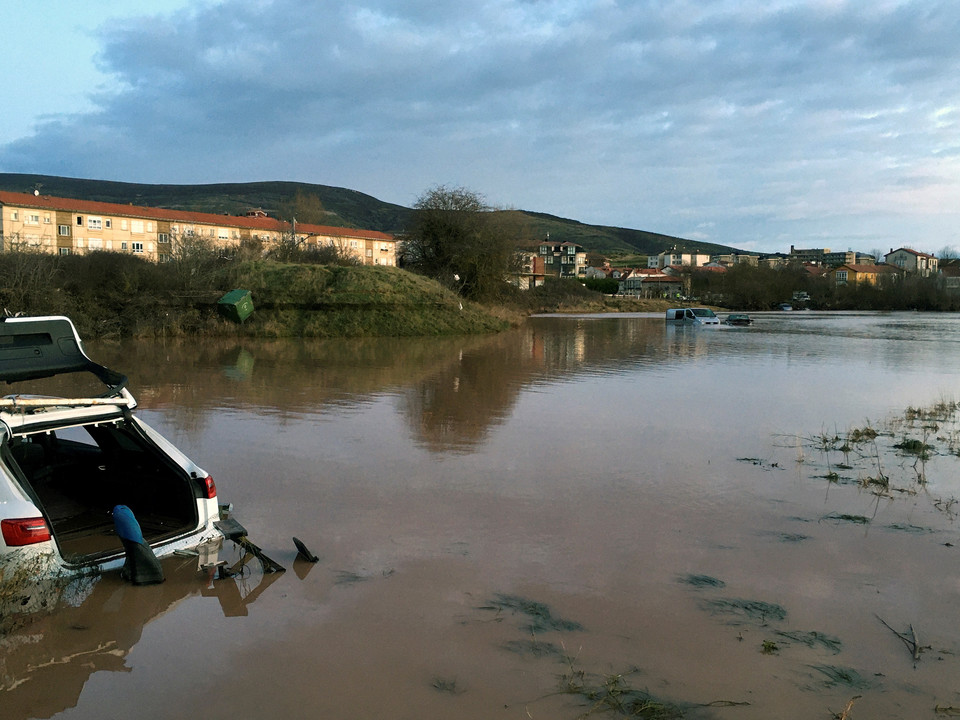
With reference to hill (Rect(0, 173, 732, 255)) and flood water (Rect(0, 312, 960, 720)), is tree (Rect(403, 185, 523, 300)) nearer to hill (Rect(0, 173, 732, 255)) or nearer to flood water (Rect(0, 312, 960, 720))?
flood water (Rect(0, 312, 960, 720))

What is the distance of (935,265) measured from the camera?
16500 cm

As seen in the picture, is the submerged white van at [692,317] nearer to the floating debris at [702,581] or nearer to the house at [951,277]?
the floating debris at [702,581]

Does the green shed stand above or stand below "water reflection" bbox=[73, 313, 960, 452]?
above

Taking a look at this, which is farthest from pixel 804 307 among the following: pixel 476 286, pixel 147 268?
pixel 147 268

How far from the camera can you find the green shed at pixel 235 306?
3128cm

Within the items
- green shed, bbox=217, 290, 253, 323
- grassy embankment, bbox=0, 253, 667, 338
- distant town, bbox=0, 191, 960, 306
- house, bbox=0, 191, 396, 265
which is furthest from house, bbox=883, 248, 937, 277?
green shed, bbox=217, 290, 253, 323

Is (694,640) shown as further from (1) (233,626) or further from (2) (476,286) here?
(2) (476,286)

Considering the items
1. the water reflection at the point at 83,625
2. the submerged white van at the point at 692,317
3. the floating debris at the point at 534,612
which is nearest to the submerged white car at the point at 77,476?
the water reflection at the point at 83,625

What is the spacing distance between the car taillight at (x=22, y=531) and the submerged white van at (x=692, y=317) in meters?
47.1

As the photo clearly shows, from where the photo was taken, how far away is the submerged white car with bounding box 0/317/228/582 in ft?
17.3

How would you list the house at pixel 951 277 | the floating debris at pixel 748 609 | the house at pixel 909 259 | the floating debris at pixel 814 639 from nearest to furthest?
1. the floating debris at pixel 814 639
2. the floating debris at pixel 748 609
3. the house at pixel 951 277
4. the house at pixel 909 259

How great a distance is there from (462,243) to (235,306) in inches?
853

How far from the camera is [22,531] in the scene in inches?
203

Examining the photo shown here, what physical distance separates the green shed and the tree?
18.5 m
